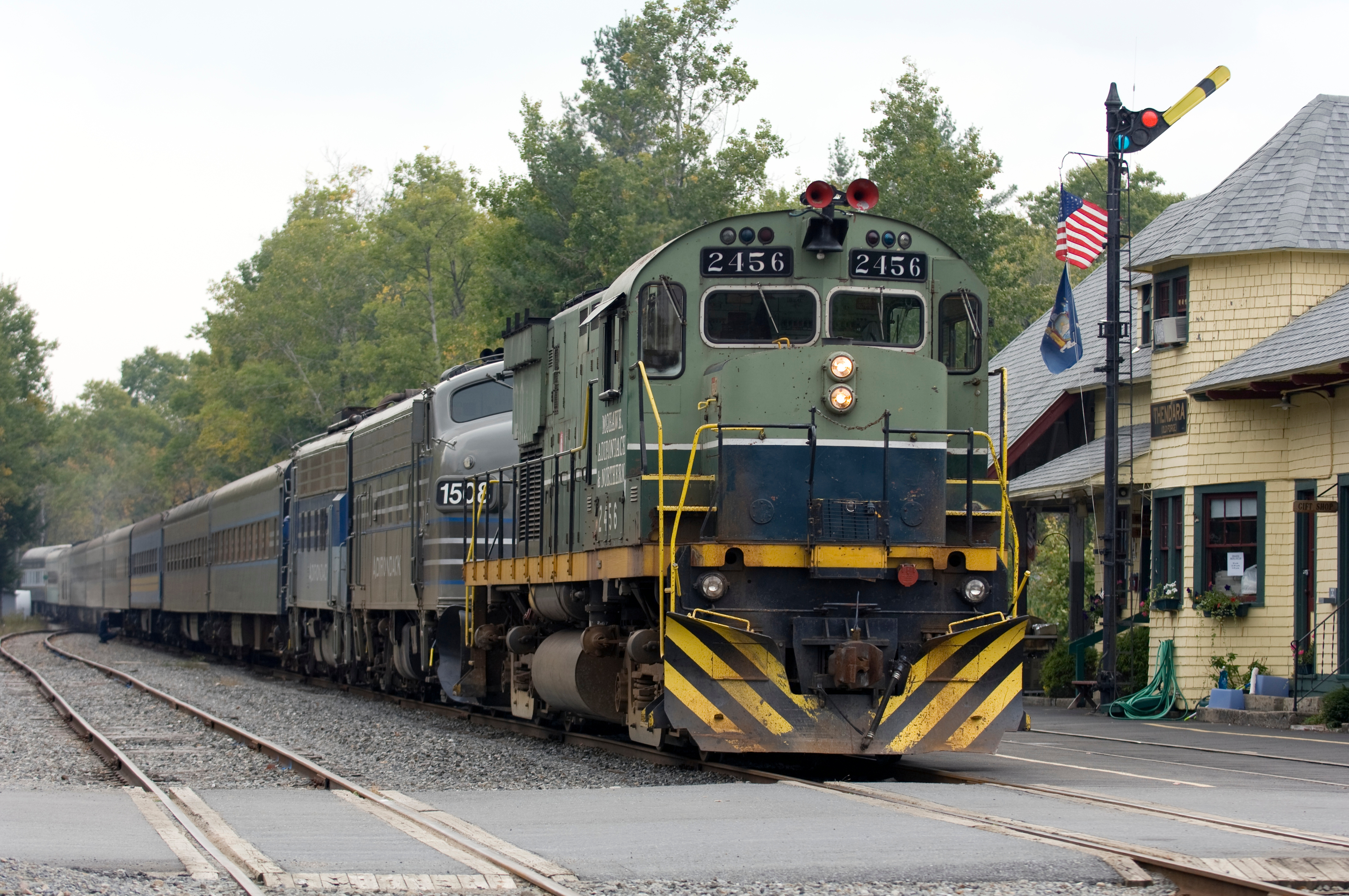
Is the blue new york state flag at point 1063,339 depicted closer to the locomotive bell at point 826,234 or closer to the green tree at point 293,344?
the locomotive bell at point 826,234

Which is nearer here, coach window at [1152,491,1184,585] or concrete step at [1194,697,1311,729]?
concrete step at [1194,697,1311,729]

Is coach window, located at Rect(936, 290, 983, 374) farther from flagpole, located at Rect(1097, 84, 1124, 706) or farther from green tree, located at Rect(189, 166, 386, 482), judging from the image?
green tree, located at Rect(189, 166, 386, 482)

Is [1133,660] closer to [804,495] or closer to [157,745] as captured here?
[804,495]

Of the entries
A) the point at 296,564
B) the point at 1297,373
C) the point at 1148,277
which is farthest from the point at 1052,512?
the point at 296,564

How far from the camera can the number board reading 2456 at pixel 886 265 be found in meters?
11.6

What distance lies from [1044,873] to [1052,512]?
20.4m

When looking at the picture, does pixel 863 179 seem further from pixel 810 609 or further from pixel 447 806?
pixel 447 806

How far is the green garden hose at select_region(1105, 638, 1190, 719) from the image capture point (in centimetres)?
2092

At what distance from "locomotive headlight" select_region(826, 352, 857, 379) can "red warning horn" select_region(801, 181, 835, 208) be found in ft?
4.02

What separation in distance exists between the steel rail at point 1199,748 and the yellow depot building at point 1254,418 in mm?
3540

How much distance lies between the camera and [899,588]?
11.2m

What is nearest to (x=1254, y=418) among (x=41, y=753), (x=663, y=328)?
(x=663, y=328)

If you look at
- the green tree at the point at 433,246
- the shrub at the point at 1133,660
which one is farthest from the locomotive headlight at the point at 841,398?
the green tree at the point at 433,246

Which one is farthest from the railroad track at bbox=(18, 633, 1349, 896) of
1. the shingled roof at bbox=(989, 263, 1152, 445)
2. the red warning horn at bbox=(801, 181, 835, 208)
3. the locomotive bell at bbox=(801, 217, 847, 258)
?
the shingled roof at bbox=(989, 263, 1152, 445)
